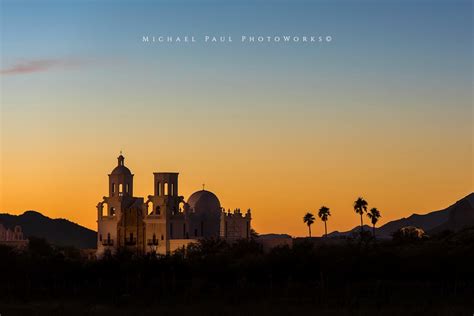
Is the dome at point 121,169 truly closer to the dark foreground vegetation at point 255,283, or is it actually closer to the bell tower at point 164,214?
the bell tower at point 164,214

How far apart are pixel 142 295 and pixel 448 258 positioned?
23.0m

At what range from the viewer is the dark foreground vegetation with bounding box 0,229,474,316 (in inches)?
2002

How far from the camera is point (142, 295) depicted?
5669cm

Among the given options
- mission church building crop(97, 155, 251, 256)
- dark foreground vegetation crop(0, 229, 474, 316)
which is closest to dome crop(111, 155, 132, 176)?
mission church building crop(97, 155, 251, 256)

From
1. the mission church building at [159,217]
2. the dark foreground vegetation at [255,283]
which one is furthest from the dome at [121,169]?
the dark foreground vegetation at [255,283]

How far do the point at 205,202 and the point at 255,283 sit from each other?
55.4m

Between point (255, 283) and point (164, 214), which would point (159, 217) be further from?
point (255, 283)

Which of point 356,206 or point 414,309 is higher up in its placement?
point 356,206

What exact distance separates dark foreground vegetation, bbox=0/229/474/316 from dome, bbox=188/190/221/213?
30.1 m

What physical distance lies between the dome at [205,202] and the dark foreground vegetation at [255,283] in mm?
30138

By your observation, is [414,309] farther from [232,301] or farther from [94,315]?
[94,315]

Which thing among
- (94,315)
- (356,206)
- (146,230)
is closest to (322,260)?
(94,315)

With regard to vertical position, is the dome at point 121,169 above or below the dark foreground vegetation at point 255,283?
above

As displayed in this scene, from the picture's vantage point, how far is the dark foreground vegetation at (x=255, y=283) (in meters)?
50.8
